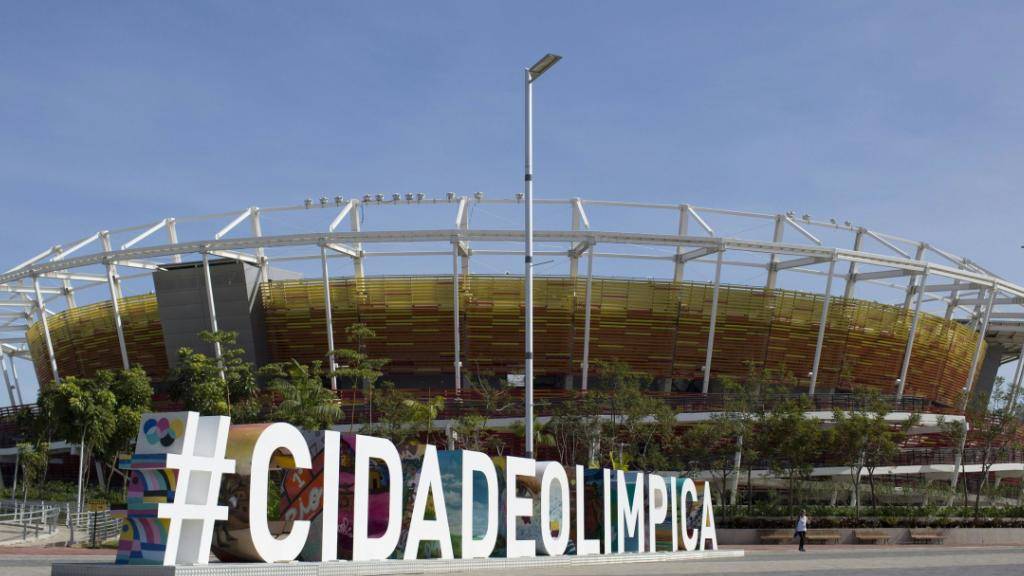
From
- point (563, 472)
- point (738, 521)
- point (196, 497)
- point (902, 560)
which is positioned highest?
point (196, 497)

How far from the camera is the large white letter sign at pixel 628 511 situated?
103 ft

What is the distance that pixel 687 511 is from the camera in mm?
36875

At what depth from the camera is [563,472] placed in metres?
28.6

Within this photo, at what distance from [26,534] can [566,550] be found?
77.9 feet

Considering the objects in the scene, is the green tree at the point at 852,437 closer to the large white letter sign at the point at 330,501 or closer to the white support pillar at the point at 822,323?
the white support pillar at the point at 822,323

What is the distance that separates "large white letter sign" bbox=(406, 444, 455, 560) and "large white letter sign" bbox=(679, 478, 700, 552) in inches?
522

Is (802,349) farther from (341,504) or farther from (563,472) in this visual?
(341,504)

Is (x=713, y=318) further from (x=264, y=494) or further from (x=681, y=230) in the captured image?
(x=264, y=494)

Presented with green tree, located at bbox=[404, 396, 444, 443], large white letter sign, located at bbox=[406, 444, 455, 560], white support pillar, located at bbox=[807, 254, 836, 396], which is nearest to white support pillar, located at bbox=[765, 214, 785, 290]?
white support pillar, located at bbox=[807, 254, 836, 396]

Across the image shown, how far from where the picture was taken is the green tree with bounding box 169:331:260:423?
5581cm

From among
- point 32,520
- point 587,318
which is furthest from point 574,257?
point 32,520

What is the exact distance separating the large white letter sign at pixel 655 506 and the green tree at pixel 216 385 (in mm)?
28225

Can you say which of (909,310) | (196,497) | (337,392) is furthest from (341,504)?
(909,310)

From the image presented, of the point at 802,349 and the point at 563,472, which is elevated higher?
the point at 563,472
